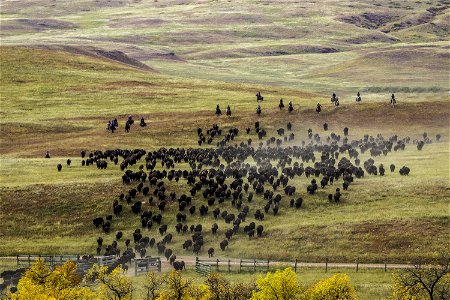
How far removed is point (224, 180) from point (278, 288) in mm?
38170

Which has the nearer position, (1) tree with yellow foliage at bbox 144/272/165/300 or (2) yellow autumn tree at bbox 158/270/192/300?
(2) yellow autumn tree at bbox 158/270/192/300

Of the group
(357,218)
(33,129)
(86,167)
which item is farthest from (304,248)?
(33,129)

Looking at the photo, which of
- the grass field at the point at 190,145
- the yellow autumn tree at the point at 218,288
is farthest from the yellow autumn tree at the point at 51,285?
the grass field at the point at 190,145

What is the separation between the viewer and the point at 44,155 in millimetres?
117125

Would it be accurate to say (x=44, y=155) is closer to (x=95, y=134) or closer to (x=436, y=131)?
(x=95, y=134)

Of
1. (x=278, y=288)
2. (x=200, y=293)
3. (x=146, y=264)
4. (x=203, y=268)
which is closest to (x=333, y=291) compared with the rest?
(x=278, y=288)

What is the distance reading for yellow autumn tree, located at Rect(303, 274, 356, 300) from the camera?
184 feet

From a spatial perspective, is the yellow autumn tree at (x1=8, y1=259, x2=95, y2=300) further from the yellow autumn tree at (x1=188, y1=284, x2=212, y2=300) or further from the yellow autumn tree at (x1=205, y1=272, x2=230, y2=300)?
the yellow autumn tree at (x1=205, y1=272, x2=230, y2=300)

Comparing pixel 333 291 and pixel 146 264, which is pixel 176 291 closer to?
pixel 333 291

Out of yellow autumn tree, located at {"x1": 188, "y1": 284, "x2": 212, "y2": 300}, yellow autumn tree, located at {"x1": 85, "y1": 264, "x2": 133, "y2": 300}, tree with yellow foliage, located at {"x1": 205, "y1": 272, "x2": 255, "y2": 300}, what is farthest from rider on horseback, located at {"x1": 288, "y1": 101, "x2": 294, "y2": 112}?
yellow autumn tree, located at {"x1": 188, "y1": 284, "x2": 212, "y2": 300}

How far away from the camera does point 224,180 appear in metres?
94.2

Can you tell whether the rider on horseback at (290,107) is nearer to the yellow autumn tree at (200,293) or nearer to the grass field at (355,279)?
the grass field at (355,279)

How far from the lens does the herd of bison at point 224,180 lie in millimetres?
80500

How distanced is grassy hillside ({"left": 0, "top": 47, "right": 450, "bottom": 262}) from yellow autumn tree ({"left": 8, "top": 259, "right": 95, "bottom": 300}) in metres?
14.4
